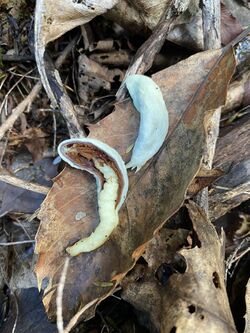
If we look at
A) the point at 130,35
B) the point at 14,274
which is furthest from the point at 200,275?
the point at 130,35

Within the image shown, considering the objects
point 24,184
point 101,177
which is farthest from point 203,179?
point 24,184

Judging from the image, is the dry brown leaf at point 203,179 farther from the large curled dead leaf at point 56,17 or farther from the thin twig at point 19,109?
the thin twig at point 19,109

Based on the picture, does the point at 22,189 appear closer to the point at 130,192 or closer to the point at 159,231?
the point at 130,192

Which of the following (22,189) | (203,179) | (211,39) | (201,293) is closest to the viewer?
(201,293)

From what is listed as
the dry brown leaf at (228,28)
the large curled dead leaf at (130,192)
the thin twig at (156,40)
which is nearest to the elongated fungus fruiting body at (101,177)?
the large curled dead leaf at (130,192)

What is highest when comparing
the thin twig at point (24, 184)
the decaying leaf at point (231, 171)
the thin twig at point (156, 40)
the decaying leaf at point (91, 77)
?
the thin twig at point (156, 40)

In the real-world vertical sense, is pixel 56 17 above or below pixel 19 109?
above
